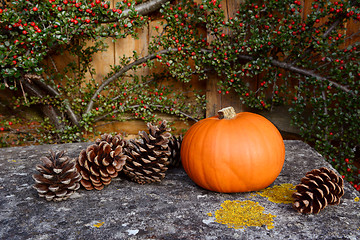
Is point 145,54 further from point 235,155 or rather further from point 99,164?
point 235,155

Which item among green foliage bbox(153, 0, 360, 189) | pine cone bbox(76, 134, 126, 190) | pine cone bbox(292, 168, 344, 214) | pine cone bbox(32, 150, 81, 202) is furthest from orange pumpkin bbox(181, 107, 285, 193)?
green foliage bbox(153, 0, 360, 189)

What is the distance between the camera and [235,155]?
0.94 meters

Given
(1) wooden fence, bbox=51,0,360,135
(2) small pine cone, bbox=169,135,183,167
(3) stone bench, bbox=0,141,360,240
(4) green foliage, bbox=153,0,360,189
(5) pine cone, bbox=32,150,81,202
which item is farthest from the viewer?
(1) wooden fence, bbox=51,0,360,135

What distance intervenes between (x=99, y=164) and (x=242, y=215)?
0.53 metres

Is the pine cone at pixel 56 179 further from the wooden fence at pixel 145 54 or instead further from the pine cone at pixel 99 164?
the wooden fence at pixel 145 54

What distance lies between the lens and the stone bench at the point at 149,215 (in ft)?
2.41

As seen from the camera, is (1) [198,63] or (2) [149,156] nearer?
(2) [149,156]

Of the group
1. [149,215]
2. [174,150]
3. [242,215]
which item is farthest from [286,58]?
[149,215]

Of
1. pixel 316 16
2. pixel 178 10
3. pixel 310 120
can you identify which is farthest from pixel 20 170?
pixel 316 16

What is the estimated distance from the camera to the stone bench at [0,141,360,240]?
736 millimetres

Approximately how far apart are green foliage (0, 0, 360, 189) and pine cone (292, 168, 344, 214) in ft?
3.70

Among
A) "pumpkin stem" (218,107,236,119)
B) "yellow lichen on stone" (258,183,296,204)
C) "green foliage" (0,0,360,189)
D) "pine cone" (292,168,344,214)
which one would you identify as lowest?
"yellow lichen on stone" (258,183,296,204)

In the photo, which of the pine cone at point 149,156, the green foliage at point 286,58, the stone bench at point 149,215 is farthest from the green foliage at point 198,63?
the pine cone at point 149,156

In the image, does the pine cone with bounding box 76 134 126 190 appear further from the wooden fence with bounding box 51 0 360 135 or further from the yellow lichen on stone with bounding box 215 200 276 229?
the wooden fence with bounding box 51 0 360 135
